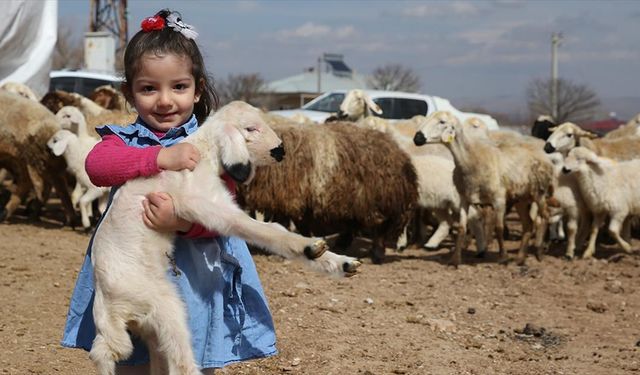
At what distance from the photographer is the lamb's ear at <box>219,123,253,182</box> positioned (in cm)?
294

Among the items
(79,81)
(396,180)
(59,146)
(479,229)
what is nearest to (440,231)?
(479,229)

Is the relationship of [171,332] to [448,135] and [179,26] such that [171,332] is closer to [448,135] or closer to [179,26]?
[179,26]

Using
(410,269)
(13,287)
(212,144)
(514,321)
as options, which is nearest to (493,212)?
(410,269)

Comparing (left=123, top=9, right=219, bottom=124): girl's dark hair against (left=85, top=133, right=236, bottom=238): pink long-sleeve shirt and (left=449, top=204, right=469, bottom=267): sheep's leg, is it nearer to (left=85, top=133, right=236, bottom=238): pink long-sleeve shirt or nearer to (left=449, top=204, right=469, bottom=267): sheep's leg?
(left=85, top=133, right=236, bottom=238): pink long-sleeve shirt

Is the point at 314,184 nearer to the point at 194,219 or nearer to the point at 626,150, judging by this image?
the point at 626,150

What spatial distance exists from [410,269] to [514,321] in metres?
2.47

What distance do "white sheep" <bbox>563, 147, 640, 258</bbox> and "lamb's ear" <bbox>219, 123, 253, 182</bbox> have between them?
7.95m

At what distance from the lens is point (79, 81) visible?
17609 mm

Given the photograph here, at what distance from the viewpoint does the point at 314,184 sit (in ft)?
31.0

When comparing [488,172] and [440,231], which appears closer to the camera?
[488,172]

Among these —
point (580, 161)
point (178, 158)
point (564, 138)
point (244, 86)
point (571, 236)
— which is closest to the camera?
point (178, 158)

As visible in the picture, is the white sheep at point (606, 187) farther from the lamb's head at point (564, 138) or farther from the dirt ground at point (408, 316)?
the lamb's head at point (564, 138)

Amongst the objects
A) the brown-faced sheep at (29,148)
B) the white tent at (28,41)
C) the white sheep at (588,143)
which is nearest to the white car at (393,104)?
the white tent at (28,41)

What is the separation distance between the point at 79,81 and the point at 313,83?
41684 millimetres
